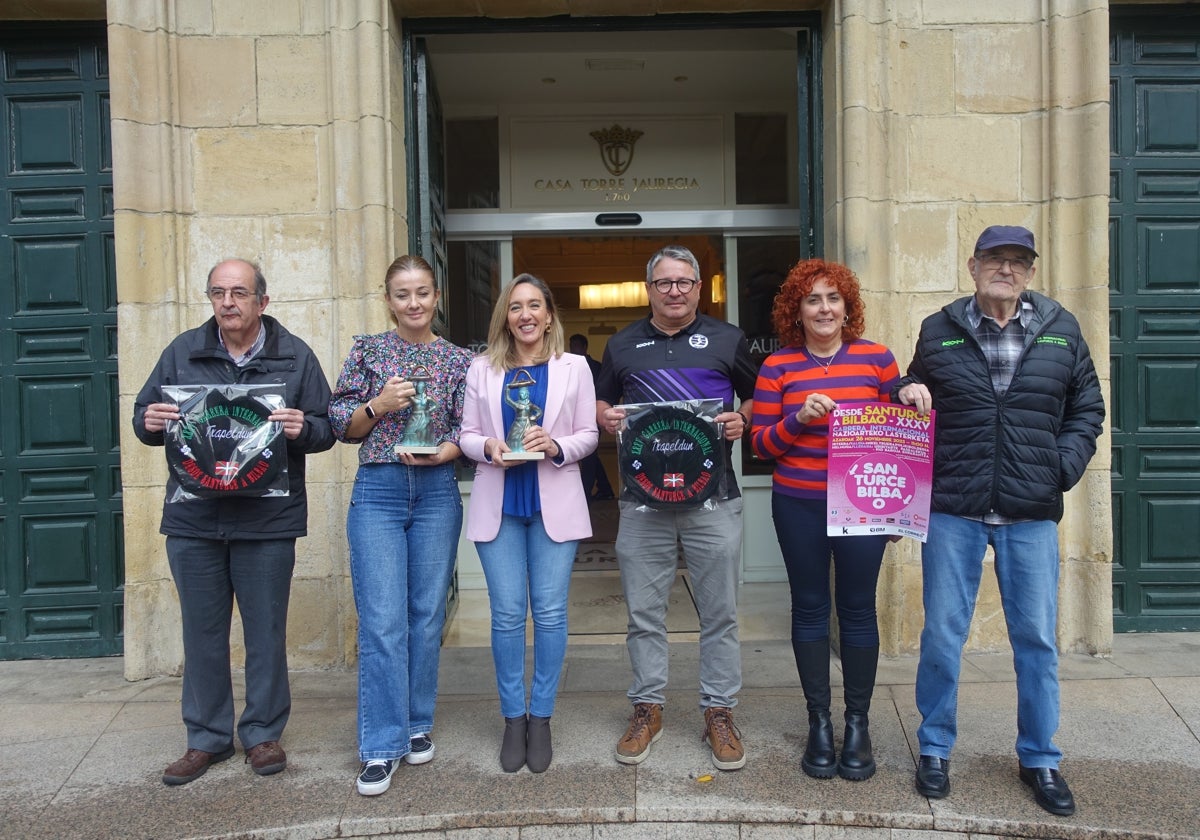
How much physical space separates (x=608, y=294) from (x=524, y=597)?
747 centimetres

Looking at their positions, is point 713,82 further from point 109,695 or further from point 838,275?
point 109,695

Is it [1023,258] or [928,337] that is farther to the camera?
[928,337]

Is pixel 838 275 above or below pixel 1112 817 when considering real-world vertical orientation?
above

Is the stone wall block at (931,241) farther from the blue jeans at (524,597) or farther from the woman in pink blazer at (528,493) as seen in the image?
the blue jeans at (524,597)

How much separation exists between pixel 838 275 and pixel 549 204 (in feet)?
14.3

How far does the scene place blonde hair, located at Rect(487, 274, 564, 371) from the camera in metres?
3.45

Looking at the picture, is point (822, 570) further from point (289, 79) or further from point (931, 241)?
point (289, 79)

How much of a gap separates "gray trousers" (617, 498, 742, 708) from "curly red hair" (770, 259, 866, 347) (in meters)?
0.77

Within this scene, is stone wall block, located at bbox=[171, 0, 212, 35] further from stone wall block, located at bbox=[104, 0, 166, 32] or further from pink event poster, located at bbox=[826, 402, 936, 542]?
pink event poster, located at bbox=[826, 402, 936, 542]

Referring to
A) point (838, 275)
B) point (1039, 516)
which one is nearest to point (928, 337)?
point (838, 275)

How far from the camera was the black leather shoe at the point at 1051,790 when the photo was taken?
10.1 feet

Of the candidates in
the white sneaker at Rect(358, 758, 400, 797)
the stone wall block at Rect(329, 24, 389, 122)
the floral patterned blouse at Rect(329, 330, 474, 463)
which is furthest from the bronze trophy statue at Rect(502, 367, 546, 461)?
the stone wall block at Rect(329, 24, 389, 122)

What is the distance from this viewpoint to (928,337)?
3.32m

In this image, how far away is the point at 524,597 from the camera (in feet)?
11.5
